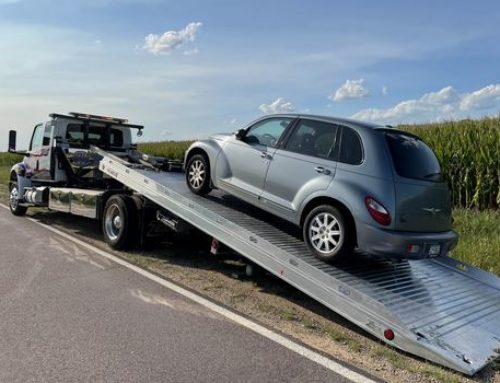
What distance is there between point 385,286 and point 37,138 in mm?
9835

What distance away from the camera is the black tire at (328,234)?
584 centimetres

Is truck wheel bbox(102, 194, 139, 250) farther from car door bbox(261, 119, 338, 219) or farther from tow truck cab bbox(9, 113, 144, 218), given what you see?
car door bbox(261, 119, 338, 219)

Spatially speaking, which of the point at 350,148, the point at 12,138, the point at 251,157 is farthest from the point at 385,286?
the point at 12,138

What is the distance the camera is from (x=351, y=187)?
5844 millimetres

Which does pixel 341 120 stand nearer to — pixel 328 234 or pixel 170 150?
pixel 328 234

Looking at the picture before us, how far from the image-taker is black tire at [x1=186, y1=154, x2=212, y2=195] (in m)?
7.84

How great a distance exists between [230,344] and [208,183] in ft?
10.7

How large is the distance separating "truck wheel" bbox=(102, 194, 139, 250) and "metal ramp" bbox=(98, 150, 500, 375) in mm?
926

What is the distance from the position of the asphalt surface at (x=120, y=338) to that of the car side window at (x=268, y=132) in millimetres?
2316

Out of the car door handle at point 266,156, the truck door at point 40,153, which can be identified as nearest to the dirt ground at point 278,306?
the car door handle at point 266,156

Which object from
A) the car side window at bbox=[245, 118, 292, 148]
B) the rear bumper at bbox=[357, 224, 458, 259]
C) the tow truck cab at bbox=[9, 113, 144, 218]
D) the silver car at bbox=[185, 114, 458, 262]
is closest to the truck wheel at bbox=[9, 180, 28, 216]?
the tow truck cab at bbox=[9, 113, 144, 218]

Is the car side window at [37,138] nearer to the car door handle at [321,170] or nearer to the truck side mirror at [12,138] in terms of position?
the truck side mirror at [12,138]

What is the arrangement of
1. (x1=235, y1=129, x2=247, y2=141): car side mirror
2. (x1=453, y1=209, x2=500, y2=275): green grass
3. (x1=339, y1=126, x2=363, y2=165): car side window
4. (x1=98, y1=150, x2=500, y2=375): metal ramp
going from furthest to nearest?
(x1=453, y1=209, x2=500, y2=275): green grass, (x1=235, y1=129, x2=247, y2=141): car side mirror, (x1=339, y1=126, x2=363, y2=165): car side window, (x1=98, y1=150, x2=500, y2=375): metal ramp

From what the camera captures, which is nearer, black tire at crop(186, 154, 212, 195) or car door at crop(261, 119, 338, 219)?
car door at crop(261, 119, 338, 219)
